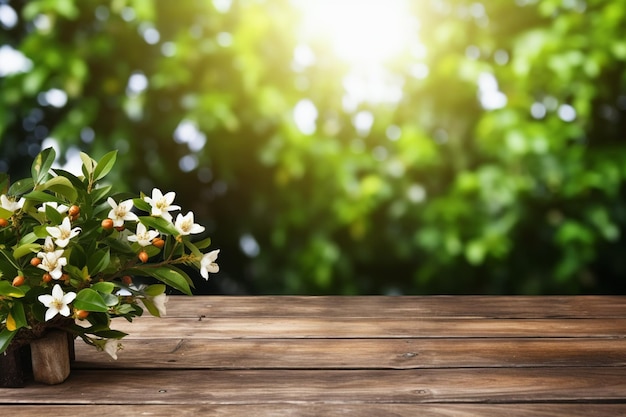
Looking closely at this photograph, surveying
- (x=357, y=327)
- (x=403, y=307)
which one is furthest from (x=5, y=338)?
(x=403, y=307)

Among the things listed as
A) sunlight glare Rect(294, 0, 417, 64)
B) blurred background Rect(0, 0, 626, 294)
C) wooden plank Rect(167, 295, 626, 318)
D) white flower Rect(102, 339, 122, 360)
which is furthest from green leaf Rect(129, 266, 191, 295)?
sunlight glare Rect(294, 0, 417, 64)

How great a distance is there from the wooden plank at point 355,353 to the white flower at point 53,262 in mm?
202

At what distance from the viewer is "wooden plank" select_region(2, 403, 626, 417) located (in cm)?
95

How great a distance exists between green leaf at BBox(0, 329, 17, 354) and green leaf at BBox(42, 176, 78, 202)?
0.21m

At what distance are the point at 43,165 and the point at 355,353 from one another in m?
0.58

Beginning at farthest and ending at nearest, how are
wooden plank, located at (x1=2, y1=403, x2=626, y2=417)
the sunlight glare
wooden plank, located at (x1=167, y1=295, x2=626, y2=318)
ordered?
the sunlight glare < wooden plank, located at (x1=167, y1=295, x2=626, y2=318) < wooden plank, located at (x1=2, y1=403, x2=626, y2=417)

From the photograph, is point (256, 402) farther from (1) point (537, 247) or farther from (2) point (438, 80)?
(1) point (537, 247)

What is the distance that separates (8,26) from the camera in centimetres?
225

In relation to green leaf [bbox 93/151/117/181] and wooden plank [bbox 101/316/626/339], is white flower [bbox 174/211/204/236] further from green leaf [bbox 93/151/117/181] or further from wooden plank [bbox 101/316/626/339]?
wooden plank [bbox 101/316/626/339]

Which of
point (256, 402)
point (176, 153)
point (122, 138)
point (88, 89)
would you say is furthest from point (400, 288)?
point (256, 402)

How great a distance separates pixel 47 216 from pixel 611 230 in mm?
1648

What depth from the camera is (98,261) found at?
3.58 ft

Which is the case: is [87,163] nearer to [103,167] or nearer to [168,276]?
[103,167]

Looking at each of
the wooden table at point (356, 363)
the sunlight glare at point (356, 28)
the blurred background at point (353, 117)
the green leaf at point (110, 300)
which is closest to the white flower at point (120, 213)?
the green leaf at point (110, 300)
